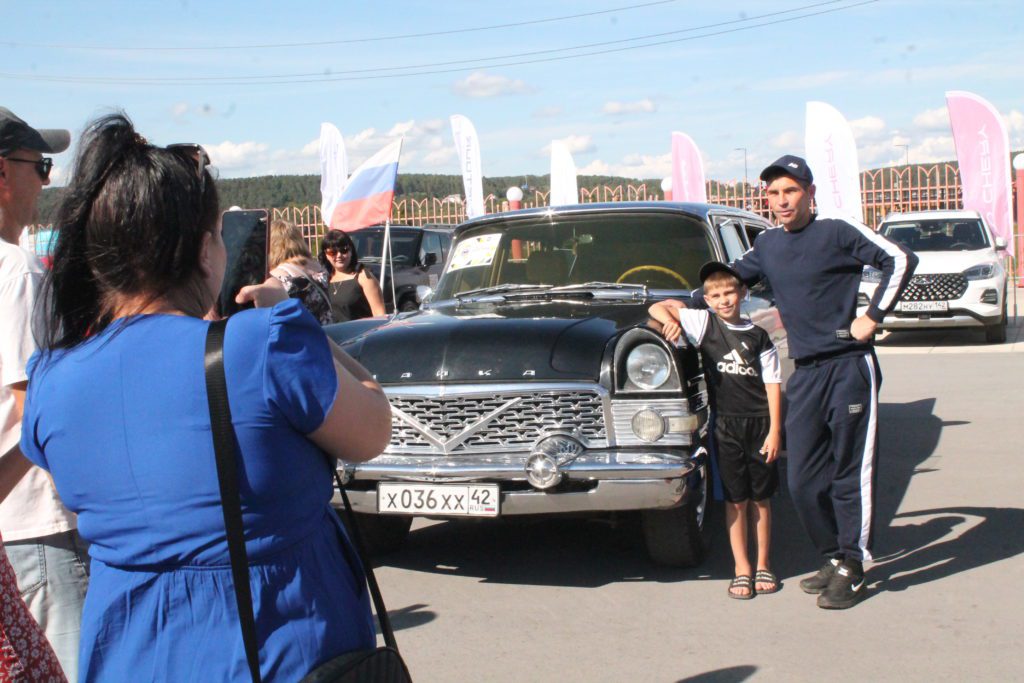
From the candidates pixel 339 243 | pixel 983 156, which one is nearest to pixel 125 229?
pixel 339 243

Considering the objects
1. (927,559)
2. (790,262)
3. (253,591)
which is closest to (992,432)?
(927,559)

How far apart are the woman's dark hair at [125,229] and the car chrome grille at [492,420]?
10.6 feet

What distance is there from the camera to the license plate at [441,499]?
5.08m

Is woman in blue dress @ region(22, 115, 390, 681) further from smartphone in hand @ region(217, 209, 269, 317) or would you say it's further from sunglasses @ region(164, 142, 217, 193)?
smartphone in hand @ region(217, 209, 269, 317)

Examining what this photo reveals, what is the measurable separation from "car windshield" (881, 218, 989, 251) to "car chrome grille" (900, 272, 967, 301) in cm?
108

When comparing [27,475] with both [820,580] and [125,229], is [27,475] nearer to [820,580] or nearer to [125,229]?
[125,229]

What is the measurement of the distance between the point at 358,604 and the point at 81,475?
52cm

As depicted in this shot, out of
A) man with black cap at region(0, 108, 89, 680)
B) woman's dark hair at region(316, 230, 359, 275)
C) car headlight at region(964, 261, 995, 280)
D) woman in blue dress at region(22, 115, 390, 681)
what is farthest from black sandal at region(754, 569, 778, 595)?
car headlight at region(964, 261, 995, 280)

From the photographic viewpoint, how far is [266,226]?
2.67 meters

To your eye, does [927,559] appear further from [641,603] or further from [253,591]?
[253,591]

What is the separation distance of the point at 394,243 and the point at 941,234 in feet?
29.6

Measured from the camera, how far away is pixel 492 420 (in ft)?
17.1

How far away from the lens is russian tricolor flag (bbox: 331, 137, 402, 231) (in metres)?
14.7

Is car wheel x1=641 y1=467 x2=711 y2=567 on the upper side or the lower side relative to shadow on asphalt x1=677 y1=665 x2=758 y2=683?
upper
